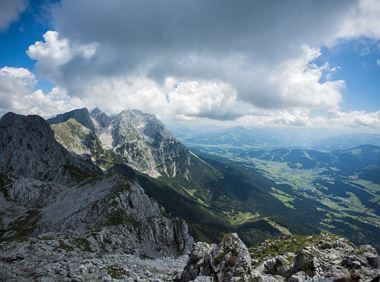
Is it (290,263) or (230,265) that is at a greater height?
(290,263)

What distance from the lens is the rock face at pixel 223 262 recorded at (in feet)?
115

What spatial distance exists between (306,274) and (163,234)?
65.8 meters

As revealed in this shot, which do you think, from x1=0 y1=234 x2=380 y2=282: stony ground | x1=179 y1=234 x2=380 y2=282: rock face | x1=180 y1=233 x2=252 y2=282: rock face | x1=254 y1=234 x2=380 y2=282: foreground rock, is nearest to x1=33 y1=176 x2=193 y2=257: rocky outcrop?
x1=0 y1=234 x2=380 y2=282: stony ground

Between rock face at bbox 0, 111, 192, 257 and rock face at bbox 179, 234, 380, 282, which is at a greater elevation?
rock face at bbox 179, 234, 380, 282

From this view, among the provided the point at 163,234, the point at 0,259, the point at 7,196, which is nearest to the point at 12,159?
the point at 7,196

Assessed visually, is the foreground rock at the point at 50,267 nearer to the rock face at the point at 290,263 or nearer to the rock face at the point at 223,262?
the rock face at the point at 223,262

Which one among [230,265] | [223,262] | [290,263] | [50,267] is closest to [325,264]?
[290,263]

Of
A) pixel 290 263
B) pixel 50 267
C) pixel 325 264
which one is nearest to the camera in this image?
pixel 325 264

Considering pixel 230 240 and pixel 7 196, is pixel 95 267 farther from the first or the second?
pixel 7 196

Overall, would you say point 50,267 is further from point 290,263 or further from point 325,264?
point 325,264

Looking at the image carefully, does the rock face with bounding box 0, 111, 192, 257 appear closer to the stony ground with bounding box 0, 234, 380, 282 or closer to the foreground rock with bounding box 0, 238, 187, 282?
the foreground rock with bounding box 0, 238, 187, 282

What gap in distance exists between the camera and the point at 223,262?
37812 millimetres

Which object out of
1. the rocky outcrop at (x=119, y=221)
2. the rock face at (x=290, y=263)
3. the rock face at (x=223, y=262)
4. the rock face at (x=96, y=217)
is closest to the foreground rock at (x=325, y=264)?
the rock face at (x=290, y=263)

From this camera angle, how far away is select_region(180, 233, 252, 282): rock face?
35.0 meters
